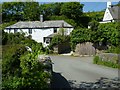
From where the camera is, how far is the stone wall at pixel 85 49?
27.8 meters

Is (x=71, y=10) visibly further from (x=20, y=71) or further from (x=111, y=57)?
(x=20, y=71)

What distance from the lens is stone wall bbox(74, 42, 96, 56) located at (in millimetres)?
27781

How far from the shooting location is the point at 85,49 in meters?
27.9

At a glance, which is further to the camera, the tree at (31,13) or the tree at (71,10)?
the tree at (71,10)

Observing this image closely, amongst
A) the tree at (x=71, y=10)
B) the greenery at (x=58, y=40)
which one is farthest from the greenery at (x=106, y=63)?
the tree at (x=71, y=10)

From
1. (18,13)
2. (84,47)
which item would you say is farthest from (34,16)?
(84,47)

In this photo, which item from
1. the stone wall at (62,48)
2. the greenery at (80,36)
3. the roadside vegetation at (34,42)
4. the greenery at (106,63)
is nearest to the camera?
the roadside vegetation at (34,42)

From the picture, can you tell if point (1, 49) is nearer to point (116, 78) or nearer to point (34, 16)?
point (116, 78)

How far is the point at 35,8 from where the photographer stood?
4919 centimetres

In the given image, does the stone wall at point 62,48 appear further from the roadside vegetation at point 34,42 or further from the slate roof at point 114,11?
the slate roof at point 114,11

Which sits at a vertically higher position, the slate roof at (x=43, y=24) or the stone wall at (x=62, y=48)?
the slate roof at (x=43, y=24)

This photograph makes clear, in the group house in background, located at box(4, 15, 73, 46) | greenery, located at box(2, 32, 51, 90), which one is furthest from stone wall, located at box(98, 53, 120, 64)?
house in background, located at box(4, 15, 73, 46)

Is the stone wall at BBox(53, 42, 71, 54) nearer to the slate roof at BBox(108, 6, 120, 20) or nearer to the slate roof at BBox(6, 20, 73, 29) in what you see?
the slate roof at BBox(6, 20, 73, 29)

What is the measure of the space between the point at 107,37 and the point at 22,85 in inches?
841
